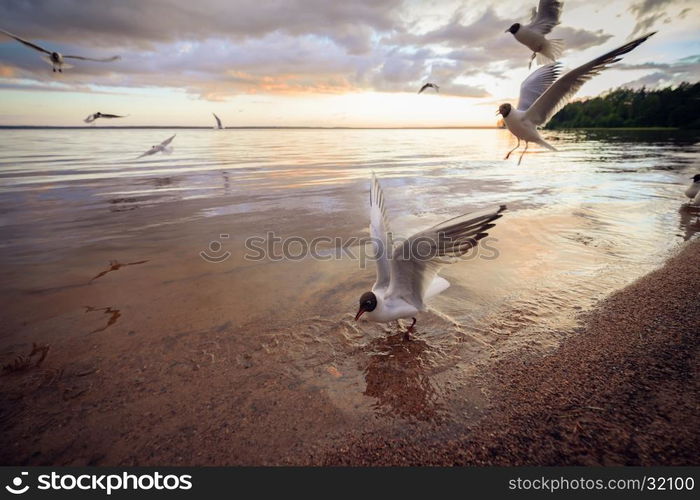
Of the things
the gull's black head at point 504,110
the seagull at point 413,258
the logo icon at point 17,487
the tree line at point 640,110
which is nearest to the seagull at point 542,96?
the gull's black head at point 504,110

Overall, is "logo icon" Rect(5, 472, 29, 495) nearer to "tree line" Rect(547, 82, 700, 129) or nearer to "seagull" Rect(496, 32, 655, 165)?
"seagull" Rect(496, 32, 655, 165)

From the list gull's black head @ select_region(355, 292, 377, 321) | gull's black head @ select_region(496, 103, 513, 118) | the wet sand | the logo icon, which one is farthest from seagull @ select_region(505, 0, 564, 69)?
the logo icon

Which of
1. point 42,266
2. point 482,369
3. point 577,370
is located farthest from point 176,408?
point 42,266

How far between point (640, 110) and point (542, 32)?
102 m

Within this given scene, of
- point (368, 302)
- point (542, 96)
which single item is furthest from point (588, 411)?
point (542, 96)

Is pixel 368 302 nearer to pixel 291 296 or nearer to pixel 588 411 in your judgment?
pixel 291 296

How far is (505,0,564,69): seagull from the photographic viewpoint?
643 centimetres

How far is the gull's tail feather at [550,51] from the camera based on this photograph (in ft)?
21.7

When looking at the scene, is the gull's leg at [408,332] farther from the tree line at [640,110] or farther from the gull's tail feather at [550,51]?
the tree line at [640,110]

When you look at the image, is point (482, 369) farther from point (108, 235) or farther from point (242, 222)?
point (108, 235)

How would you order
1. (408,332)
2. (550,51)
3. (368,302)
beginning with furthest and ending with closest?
(550,51), (408,332), (368,302)

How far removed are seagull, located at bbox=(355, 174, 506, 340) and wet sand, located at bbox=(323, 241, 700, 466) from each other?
1163 mm

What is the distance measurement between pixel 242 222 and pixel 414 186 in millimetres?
7825

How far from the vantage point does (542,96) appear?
5.91 metres
